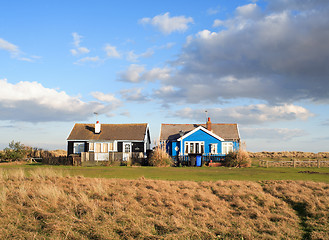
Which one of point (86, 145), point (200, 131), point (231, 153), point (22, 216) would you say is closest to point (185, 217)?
point (22, 216)

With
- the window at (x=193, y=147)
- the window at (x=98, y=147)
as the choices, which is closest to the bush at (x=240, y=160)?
the window at (x=193, y=147)

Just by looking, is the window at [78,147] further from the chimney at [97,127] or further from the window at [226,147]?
the window at [226,147]

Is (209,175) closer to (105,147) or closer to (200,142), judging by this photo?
(200,142)

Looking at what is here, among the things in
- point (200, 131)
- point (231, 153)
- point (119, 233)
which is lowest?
point (119, 233)

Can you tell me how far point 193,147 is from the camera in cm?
3909

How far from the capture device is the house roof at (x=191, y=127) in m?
41.4

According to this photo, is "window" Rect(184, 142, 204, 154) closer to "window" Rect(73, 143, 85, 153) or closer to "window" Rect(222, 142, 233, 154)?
"window" Rect(222, 142, 233, 154)

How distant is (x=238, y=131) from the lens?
42125mm

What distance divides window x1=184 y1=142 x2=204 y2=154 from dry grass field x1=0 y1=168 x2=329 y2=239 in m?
22.8

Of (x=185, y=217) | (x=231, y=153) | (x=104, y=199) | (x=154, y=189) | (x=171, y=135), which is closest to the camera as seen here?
(x=185, y=217)

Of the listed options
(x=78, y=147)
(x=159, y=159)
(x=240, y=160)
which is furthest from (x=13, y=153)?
(x=240, y=160)

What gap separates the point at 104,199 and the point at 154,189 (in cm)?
228

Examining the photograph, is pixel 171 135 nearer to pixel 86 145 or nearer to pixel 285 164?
pixel 86 145

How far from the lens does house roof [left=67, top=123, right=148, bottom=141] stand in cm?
4072
